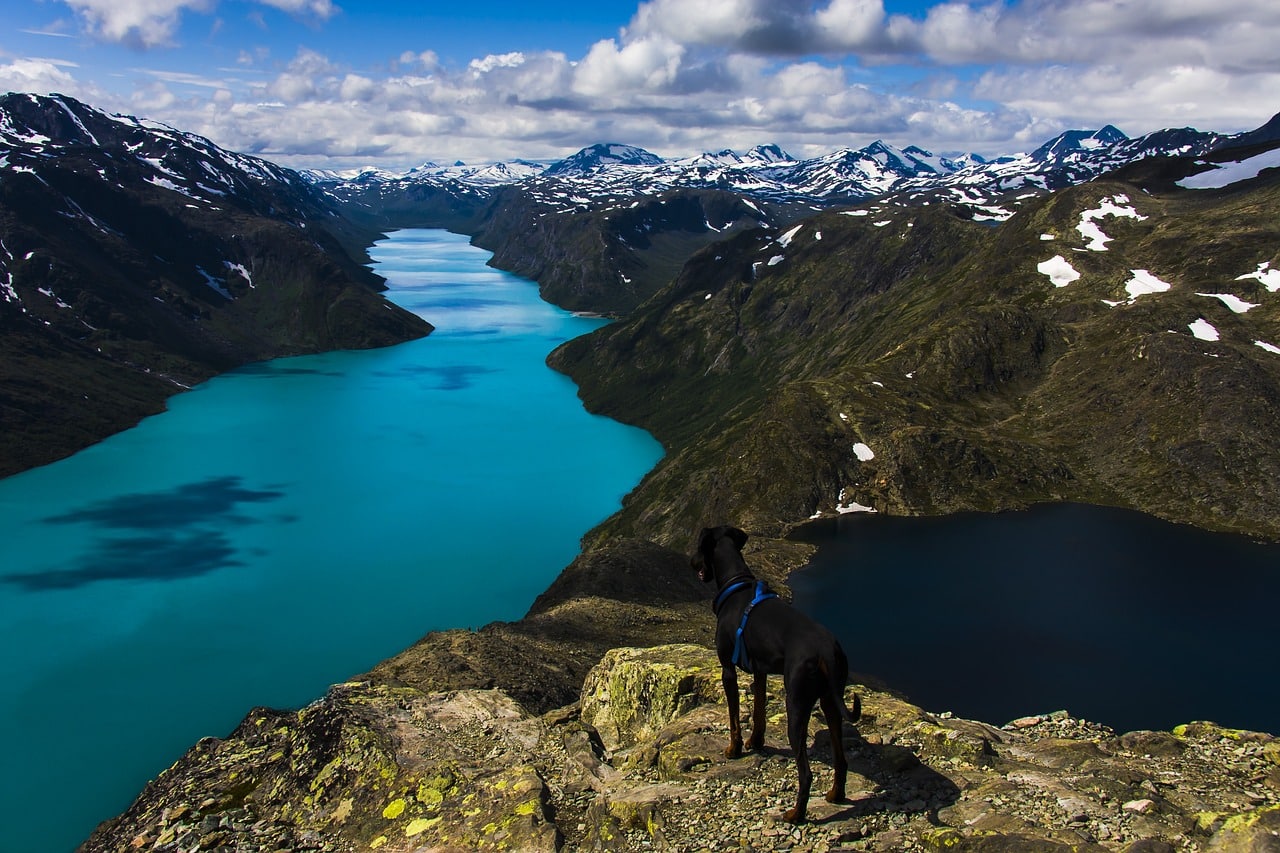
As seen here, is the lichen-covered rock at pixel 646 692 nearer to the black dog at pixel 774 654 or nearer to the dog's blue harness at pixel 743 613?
the black dog at pixel 774 654

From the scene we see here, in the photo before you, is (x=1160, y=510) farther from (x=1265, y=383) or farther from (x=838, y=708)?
(x=838, y=708)

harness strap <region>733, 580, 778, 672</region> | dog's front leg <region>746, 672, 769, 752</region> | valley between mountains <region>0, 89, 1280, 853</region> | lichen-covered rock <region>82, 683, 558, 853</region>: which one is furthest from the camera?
lichen-covered rock <region>82, 683, 558, 853</region>

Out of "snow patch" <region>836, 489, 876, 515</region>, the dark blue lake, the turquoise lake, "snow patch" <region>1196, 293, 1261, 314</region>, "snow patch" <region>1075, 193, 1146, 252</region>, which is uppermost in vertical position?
"snow patch" <region>1075, 193, 1146, 252</region>

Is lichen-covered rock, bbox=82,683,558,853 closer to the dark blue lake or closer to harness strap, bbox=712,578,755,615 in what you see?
harness strap, bbox=712,578,755,615

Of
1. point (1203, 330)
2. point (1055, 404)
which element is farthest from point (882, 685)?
point (1203, 330)

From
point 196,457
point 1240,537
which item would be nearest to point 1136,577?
point 1240,537

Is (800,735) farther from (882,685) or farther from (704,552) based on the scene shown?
(882,685)

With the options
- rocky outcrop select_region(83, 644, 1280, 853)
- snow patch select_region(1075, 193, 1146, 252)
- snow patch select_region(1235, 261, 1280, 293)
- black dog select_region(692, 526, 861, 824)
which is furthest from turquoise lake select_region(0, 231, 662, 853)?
snow patch select_region(1235, 261, 1280, 293)
